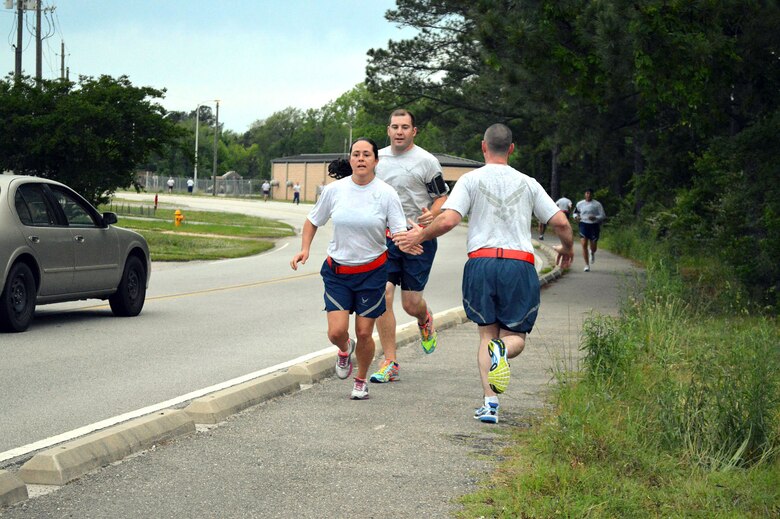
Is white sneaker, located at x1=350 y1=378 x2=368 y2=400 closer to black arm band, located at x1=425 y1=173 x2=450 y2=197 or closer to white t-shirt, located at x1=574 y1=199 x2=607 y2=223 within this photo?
black arm band, located at x1=425 y1=173 x2=450 y2=197

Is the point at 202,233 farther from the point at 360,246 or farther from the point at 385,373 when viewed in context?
the point at 360,246

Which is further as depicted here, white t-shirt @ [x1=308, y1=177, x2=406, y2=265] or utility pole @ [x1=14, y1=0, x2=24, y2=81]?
utility pole @ [x1=14, y1=0, x2=24, y2=81]

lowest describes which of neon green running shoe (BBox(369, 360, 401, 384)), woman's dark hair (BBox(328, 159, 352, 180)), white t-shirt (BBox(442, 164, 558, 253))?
neon green running shoe (BBox(369, 360, 401, 384))

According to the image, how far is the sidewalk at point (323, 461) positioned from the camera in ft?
18.6

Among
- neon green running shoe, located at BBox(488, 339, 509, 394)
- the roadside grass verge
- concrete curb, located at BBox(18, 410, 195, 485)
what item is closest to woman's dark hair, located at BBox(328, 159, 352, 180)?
neon green running shoe, located at BBox(488, 339, 509, 394)

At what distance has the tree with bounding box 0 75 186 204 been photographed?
30.1 meters

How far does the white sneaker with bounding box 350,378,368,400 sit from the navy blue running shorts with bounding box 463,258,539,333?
1.21 meters

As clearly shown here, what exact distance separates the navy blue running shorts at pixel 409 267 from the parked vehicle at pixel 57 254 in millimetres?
4796

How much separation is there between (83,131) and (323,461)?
2520cm

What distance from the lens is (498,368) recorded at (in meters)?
7.62

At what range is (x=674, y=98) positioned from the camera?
17688 mm

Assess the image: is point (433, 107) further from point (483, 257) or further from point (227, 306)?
point (483, 257)

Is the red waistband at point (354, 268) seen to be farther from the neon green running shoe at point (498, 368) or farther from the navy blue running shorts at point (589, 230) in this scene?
the navy blue running shorts at point (589, 230)

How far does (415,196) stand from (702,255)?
18.9 metres
